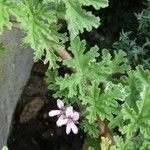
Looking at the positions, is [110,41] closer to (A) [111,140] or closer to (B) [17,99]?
(B) [17,99]

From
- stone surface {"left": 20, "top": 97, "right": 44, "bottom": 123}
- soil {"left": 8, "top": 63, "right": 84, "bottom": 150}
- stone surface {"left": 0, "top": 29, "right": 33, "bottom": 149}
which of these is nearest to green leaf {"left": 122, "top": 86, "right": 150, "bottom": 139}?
stone surface {"left": 0, "top": 29, "right": 33, "bottom": 149}

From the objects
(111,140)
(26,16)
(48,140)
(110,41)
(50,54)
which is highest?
(26,16)

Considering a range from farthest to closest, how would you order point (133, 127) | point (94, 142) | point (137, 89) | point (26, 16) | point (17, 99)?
point (17, 99) → point (94, 142) → point (137, 89) → point (133, 127) → point (26, 16)

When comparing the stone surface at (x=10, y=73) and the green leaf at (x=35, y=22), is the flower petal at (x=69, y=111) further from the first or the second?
the green leaf at (x=35, y=22)

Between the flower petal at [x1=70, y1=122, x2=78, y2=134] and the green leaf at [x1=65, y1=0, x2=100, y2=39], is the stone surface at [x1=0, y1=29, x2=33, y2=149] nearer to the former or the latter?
the flower petal at [x1=70, y1=122, x2=78, y2=134]

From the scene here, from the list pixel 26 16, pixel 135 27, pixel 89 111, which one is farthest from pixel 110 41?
pixel 26 16

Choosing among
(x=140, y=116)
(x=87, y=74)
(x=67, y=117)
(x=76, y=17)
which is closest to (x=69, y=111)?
(x=67, y=117)
